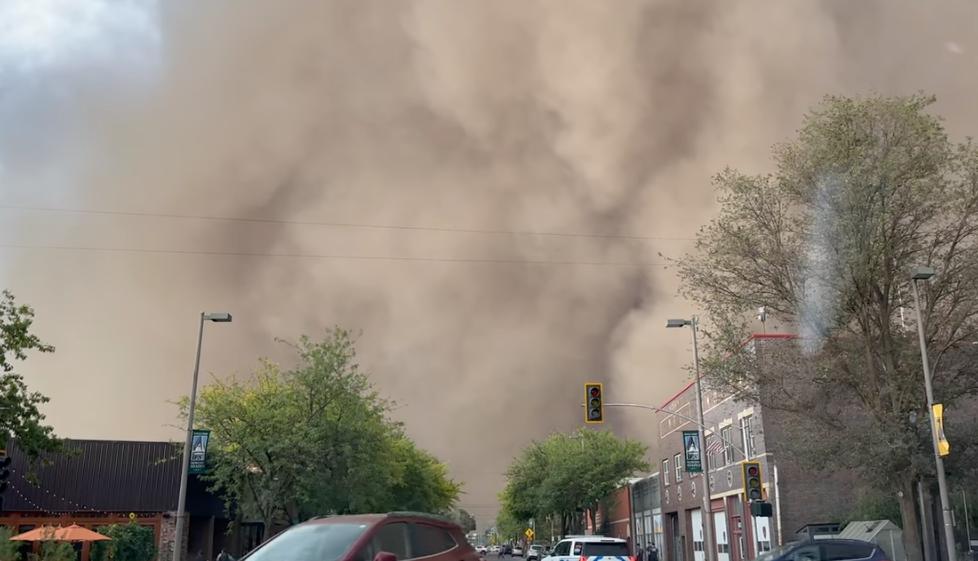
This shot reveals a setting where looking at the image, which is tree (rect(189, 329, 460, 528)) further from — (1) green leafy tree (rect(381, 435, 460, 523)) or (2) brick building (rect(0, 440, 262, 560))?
(1) green leafy tree (rect(381, 435, 460, 523))

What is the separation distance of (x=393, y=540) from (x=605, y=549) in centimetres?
1490

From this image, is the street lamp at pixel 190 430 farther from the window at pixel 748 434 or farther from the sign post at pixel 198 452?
the window at pixel 748 434

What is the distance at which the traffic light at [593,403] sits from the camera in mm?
32125

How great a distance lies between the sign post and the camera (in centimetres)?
3328

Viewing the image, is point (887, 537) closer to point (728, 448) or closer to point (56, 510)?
point (728, 448)

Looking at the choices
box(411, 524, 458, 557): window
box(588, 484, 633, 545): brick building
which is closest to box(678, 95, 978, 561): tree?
box(411, 524, 458, 557): window

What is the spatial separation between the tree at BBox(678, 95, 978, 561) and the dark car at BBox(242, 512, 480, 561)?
2159 centimetres

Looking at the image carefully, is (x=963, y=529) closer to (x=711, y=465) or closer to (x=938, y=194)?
(x=711, y=465)

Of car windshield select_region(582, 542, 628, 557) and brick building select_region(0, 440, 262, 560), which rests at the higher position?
brick building select_region(0, 440, 262, 560)

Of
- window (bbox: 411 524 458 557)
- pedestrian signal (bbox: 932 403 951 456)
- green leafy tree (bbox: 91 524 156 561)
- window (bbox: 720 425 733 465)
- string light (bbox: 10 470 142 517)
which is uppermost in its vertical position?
window (bbox: 720 425 733 465)

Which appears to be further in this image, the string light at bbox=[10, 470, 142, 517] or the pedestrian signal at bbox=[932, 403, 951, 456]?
the string light at bbox=[10, 470, 142, 517]

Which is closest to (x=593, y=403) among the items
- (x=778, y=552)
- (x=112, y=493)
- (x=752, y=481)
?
(x=752, y=481)

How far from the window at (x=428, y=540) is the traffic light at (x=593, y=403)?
68.6 feet

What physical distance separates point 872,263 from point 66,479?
4032 cm
